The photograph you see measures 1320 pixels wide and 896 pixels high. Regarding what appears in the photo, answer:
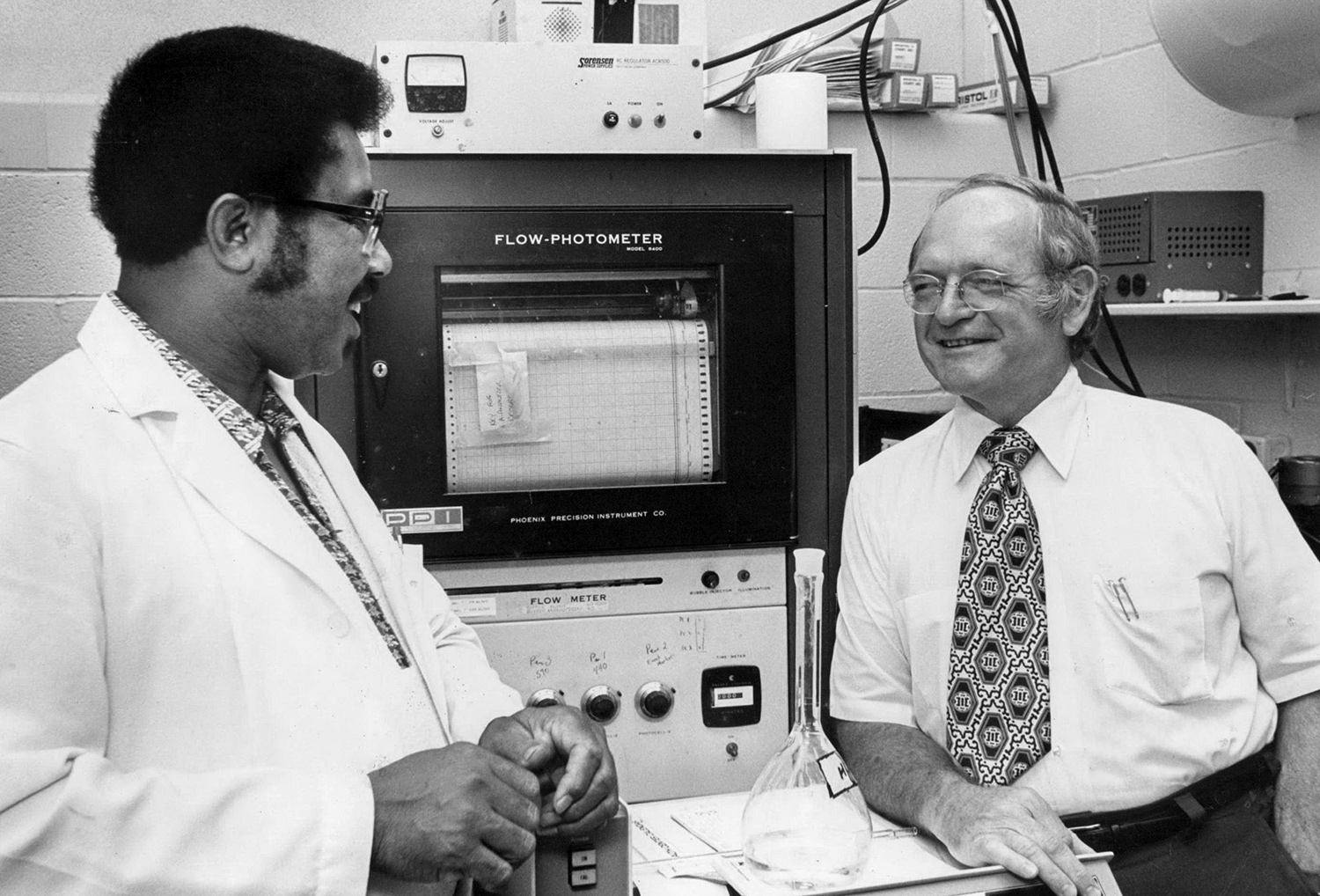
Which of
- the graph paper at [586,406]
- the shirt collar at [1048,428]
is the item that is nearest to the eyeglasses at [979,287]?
the shirt collar at [1048,428]

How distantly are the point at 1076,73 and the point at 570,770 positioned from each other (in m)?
2.14

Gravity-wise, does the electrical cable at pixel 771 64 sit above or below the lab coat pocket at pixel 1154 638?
above

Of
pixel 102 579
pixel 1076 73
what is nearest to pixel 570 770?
pixel 102 579

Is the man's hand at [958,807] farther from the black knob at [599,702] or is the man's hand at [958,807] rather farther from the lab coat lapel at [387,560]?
the lab coat lapel at [387,560]

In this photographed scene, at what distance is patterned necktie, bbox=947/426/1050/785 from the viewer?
Result: 1672mm

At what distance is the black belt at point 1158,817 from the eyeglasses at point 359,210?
1.13 m

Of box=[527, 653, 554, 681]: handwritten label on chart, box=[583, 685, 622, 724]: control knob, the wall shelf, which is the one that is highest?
the wall shelf

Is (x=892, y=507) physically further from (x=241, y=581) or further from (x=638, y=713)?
(x=241, y=581)

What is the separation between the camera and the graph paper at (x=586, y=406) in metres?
1.85

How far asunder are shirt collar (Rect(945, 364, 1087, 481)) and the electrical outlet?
69 centimetres

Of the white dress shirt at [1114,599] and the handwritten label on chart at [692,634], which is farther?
the handwritten label on chart at [692,634]

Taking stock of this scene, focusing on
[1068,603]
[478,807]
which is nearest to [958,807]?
[1068,603]

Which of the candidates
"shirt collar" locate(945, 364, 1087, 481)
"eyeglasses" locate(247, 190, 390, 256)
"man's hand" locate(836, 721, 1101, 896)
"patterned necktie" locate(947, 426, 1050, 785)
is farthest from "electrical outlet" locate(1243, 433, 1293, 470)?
Result: "eyeglasses" locate(247, 190, 390, 256)

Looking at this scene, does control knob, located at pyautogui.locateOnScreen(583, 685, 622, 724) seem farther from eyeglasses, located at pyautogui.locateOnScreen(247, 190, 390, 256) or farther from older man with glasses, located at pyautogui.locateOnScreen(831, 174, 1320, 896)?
eyeglasses, located at pyautogui.locateOnScreen(247, 190, 390, 256)
